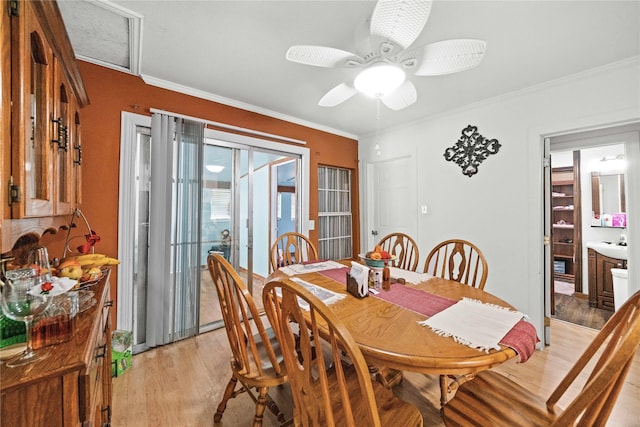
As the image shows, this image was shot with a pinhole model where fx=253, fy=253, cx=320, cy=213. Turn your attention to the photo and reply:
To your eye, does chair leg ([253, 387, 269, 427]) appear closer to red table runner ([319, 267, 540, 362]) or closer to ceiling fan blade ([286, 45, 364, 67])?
red table runner ([319, 267, 540, 362])

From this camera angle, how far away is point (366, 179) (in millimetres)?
4008

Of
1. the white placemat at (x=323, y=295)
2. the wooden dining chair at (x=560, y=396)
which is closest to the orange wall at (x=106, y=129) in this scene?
the white placemat at (x=323, y=295)

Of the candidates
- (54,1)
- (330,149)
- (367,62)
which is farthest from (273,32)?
(330,149)

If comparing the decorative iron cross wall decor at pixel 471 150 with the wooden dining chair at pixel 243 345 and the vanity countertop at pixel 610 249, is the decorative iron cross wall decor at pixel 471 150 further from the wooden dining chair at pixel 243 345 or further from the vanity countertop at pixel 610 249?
the wooden dining chair at pixel 243 345

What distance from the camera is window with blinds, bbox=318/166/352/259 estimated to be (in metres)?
3.79

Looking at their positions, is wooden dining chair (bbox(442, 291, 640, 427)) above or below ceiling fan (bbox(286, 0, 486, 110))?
below

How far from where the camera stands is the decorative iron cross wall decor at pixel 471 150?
268cm

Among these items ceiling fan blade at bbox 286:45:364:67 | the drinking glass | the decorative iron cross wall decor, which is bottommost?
the drinking glass

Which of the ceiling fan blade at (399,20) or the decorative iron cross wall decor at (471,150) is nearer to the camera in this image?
the ceiling fan blade at (399,20)

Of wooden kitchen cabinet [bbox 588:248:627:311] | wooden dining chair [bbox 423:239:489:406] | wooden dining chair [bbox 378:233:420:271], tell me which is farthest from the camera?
wooden kitchen cabinet [bbox 588:248:627:311]

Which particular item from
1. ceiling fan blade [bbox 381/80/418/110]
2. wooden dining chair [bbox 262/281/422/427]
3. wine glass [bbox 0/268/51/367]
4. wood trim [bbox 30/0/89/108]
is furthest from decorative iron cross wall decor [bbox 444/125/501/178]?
wine glass [bbox 0/268/51/367]

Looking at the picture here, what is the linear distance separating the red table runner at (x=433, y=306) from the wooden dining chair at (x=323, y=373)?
42 cm

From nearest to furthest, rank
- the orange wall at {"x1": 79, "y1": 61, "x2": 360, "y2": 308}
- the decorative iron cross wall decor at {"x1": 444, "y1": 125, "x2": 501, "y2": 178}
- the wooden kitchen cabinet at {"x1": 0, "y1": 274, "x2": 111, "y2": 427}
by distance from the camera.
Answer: the wooden kitchen cabinet at {"x1": 0, "y1": 274, "x2": 111, "y2": 427}, the orange wall at {"x1": 79, "y1": 61, "x2": 360, "y2": 308}, the decorative iron cross wall decor at {"x1": 444, "y1": 125, "x2": 501, "y2": 178}

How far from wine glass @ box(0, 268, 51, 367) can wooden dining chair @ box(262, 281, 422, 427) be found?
700 millimetres
